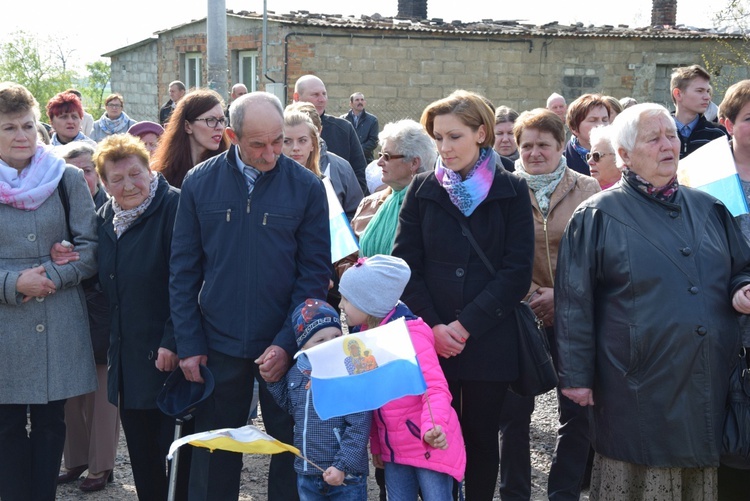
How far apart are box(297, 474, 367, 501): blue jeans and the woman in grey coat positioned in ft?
4.63

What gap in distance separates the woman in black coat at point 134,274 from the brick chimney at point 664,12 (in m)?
24.2

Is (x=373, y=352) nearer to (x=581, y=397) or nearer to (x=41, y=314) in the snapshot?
(x=581, y=397)

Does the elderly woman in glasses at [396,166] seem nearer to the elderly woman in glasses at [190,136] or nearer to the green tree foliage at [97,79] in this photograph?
the elderly woman in glasses at [190,136]

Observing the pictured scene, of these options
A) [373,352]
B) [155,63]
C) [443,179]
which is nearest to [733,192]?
[443,179]

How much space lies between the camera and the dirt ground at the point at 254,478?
16.7 ft

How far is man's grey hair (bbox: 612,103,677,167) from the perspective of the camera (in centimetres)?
373

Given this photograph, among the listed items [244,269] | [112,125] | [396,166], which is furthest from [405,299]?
[112,125]

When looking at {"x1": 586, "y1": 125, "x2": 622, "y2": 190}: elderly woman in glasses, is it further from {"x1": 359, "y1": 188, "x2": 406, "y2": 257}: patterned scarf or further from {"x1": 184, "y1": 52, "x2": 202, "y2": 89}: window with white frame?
{"x1": 184, "y1": 52, "x2": 202, "y2": 89}: window with white frame

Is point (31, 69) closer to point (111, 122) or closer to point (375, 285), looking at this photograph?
point (111, 122)

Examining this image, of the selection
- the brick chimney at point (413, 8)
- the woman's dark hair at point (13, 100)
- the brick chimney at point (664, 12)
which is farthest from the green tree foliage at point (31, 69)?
the woman's dark hair at point (13, 100)

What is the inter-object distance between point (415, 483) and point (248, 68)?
1839 centimetres

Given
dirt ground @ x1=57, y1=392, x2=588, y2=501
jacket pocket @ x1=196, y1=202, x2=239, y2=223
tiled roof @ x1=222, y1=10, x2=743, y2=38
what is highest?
tiled roof @ x1=222, y1=10, x2=743, y2=38

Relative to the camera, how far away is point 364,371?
137 inches

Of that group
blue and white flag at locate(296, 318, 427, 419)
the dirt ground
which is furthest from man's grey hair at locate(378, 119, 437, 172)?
the dirt ground
